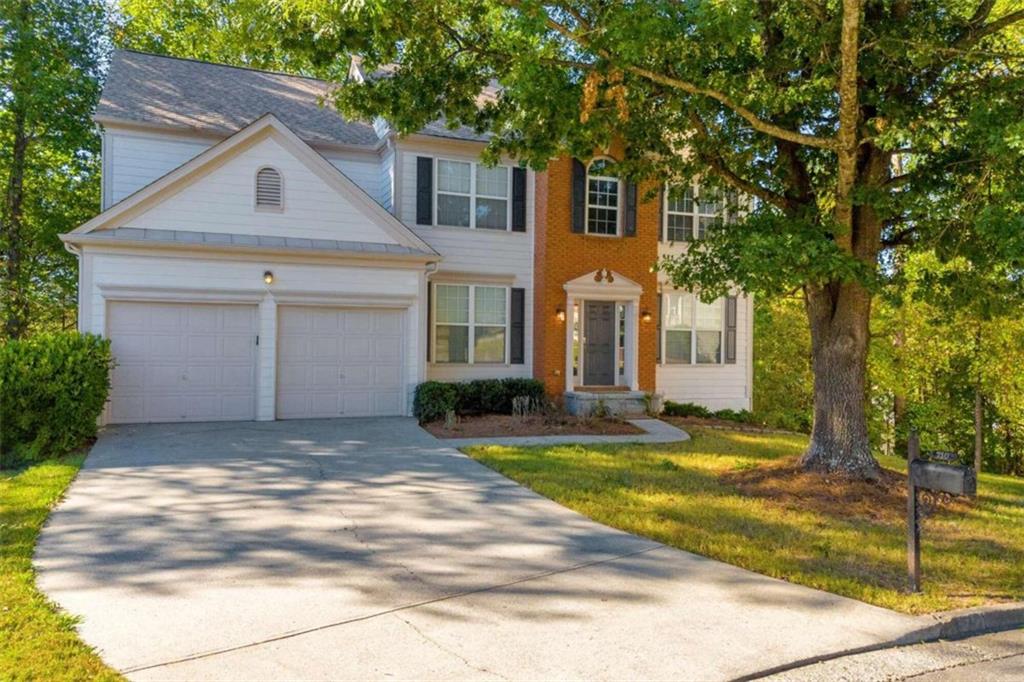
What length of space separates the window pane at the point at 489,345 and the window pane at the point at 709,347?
5.22 m

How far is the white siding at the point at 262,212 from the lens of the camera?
40.8 feet

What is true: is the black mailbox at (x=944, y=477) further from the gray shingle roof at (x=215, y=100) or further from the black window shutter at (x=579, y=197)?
the gray shingle roof at (x=215, y=100)

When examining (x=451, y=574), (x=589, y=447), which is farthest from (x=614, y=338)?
(x=451, y=574)

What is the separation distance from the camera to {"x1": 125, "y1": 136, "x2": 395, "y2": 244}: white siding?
12422mm

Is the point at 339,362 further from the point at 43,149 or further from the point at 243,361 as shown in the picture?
the point at 43,149

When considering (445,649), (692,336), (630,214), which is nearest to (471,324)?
(630,214)

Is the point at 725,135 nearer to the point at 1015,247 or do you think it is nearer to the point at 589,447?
the point at 1015,247

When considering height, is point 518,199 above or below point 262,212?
above

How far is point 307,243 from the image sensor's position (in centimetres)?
1311

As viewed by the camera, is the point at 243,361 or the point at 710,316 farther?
the point at 710,316

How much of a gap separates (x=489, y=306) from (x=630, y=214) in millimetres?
3891

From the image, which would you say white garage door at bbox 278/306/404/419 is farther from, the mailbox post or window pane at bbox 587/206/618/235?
the mailbox post

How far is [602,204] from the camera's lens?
1572 cm

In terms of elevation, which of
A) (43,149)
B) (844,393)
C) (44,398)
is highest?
(43,149)
